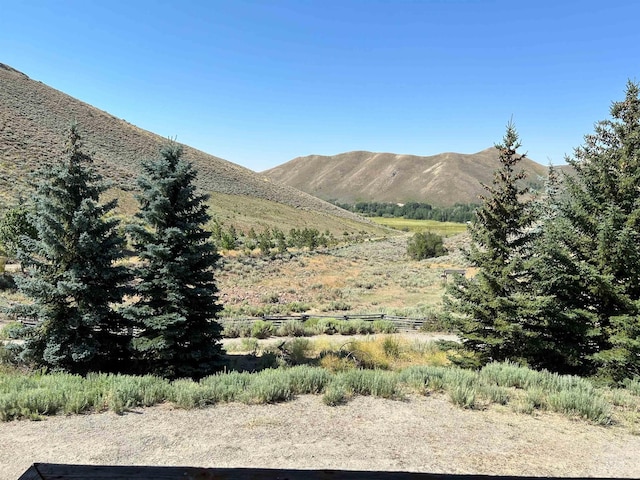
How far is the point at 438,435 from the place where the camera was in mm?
6742

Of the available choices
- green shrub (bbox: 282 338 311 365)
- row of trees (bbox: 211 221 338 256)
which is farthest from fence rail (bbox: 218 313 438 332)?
row of trees (bbox: 211 221 338 256)

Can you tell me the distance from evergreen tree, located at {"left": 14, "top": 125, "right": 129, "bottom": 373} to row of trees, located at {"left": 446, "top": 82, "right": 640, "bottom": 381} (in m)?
11.5

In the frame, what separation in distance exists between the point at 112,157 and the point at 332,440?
3196 inches

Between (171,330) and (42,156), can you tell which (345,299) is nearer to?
(171,330)

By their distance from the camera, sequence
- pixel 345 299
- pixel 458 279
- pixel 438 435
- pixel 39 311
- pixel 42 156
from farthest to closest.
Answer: pixel 42 156 < pixel 345 299 < pixel 458 279 < pixel 39 311 < pixel 438 435

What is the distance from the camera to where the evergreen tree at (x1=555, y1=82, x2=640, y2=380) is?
1116 cm

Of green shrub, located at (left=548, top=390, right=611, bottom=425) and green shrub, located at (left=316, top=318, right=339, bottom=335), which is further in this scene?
green shrub, located at (left=316, top=318, right=339, bottom=335)

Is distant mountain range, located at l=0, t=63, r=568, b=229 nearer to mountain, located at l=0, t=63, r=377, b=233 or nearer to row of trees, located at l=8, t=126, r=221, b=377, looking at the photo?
mountain, located at l=0, t=63, r=377, b=233

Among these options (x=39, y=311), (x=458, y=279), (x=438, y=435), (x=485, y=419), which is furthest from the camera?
(x=458, y=279)

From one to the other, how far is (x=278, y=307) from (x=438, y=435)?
2103 centimetres

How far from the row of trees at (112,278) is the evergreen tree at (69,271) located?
0.03m

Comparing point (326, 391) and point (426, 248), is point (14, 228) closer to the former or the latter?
point (326, 391)

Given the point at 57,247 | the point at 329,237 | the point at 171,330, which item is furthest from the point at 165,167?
the point at 329,237

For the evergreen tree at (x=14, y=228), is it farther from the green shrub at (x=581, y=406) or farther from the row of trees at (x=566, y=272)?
the green shrub at (x=581, y=406)
